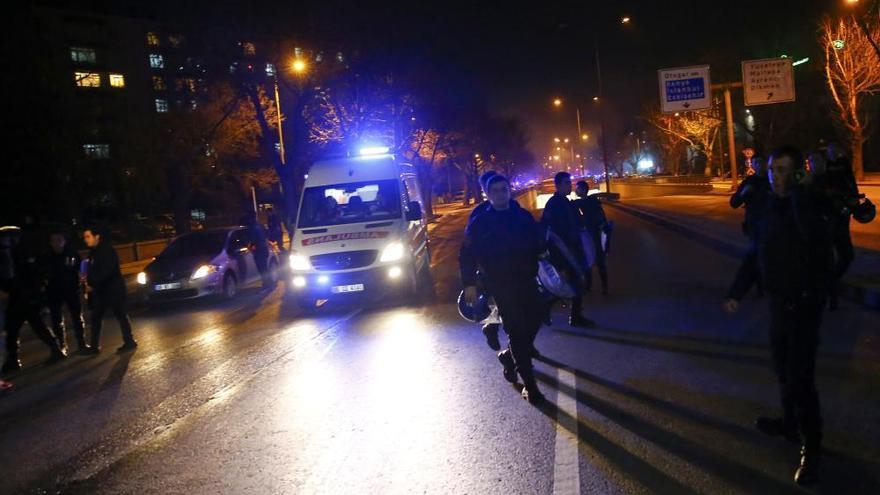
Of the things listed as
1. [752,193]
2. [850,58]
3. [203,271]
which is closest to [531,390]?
[752,193]

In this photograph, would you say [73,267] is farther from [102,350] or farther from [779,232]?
[779,232]

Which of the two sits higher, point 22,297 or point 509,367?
point 22,297

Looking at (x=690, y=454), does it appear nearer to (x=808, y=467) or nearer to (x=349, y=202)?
(x=808, y=467)

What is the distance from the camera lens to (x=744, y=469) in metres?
4.10

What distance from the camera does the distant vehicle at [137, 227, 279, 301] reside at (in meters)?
13.0

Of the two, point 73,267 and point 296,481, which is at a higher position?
point 73,267

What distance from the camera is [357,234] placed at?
11016mm

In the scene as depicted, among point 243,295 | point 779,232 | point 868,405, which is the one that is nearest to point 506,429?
point 779,232

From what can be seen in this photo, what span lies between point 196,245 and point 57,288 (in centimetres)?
552

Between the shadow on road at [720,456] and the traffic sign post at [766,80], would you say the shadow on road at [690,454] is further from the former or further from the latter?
the traffic sign post at [766,80]

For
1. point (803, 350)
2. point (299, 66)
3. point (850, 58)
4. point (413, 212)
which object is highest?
point (299, 66)

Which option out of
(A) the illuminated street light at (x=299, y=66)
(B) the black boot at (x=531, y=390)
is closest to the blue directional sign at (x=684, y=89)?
(A) the illuminated street light at (x=299, y=66)

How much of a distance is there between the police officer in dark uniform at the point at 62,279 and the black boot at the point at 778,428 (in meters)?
8.05

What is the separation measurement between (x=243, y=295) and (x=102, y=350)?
5007 millimetres
